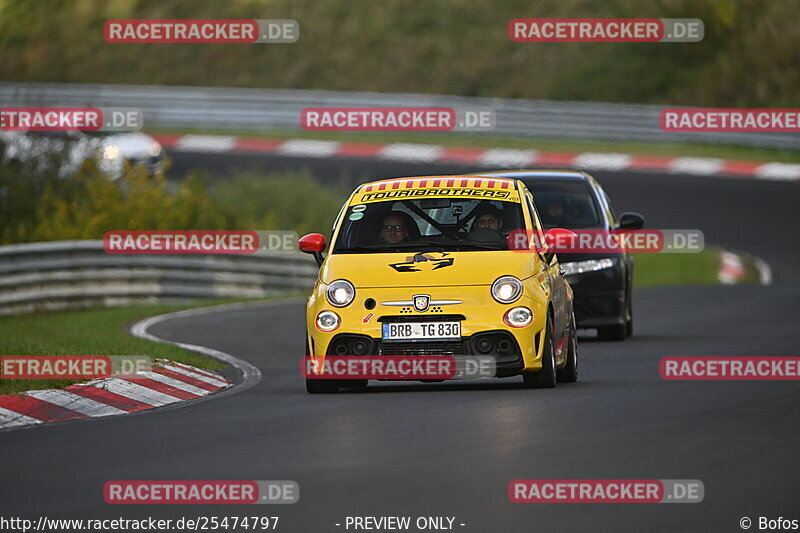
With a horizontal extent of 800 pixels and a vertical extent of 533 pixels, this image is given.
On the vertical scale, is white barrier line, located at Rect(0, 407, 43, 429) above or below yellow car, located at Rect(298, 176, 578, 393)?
below

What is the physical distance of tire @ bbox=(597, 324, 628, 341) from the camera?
18031mm

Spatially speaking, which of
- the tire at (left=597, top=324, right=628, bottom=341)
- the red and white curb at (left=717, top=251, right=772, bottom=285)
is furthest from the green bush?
the tire at (left=597, top=324, right=628, bottom=341)

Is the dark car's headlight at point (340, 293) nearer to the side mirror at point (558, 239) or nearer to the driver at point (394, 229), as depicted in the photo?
the driver at point (394, 229)

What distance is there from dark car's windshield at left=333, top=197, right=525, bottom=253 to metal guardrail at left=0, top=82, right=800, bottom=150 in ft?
86.2

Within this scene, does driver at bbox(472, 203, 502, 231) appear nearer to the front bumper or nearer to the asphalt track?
the front bumper

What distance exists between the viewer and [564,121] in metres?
41.4

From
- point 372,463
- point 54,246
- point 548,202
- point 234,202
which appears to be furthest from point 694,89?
point 372,463

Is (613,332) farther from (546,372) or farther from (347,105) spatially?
(347,105)

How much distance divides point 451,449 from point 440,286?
3.02 m

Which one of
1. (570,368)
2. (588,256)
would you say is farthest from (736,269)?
(570,368)

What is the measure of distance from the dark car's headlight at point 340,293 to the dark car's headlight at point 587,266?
5.52 meters

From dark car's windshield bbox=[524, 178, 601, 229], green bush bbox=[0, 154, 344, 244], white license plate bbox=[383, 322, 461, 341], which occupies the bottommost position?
white license plate bbox=[383, 322, 461, 341]

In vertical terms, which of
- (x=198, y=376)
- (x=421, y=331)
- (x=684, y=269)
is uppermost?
(x=684, y=269)

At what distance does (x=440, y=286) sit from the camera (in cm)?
1237
